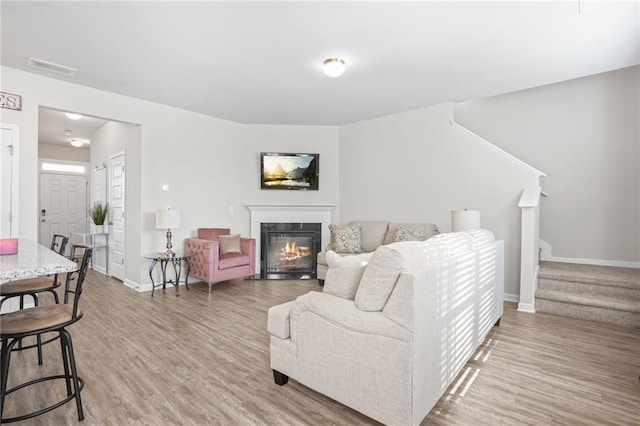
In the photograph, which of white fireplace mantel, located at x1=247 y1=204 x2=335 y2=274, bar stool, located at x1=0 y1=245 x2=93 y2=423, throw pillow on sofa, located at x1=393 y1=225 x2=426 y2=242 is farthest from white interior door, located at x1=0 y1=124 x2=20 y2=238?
throw pillow on sofa, located at x1=393 y1=225 x2=426 y2=242

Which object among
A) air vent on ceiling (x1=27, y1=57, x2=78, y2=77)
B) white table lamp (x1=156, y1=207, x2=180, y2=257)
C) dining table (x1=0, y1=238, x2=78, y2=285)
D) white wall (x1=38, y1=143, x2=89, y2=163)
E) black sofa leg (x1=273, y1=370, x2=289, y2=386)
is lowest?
black sofa leg (x1=273, y1=370, x2=289, y2=386)

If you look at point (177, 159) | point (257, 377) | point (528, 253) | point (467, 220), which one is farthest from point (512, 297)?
point (177, 159)

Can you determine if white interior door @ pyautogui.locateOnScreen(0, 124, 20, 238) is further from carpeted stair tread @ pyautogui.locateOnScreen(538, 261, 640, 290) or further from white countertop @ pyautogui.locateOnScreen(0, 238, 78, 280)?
carpeted stair tread @ pyautogui.locateOnScreen(538, 261, 640, 290)

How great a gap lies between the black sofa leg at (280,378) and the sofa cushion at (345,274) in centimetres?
66

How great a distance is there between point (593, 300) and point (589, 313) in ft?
0.50

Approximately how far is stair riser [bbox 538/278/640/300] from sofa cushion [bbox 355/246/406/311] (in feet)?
10.8

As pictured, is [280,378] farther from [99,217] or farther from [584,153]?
[99,217]

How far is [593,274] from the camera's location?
378cm

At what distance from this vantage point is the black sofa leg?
2119 millimetres

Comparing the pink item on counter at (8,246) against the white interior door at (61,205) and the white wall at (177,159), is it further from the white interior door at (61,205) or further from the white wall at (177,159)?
the white interior door at (61,205)

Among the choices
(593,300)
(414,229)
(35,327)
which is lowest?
(593,300)

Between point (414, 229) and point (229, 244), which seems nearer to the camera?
point (414, 229)

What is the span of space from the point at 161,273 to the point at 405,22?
4587 millimetres

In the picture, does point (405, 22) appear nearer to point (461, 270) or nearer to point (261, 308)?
point (461, 270)
